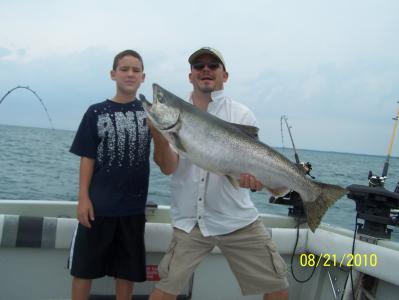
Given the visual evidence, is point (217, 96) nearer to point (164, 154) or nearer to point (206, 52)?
point (206, 52)

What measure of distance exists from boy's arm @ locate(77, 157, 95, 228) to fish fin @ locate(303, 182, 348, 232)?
1981 millimetres

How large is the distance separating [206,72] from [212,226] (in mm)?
1446

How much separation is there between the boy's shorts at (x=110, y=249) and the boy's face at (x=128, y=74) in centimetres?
122

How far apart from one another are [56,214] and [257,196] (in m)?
12.0

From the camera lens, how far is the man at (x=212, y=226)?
12.2 ft

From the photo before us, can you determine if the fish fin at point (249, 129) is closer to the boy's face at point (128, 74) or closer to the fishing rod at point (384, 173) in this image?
the boy's face at point (128, 74)

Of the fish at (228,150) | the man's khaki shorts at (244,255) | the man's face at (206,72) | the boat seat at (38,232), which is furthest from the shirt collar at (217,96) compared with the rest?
the boat seat at (38,232)

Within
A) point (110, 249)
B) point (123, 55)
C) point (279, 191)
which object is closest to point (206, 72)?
point (123, 55)

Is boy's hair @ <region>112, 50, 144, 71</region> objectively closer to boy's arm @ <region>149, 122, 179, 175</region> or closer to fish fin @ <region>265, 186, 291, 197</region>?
boy's arm @ <region>149, 122, 179, 175</region>

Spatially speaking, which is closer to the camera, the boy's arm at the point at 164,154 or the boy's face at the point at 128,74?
the boy's arm at the point at 164,154

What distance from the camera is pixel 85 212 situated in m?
3.64

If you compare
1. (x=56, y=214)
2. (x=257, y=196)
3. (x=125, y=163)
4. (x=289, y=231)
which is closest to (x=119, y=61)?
(x=125, y=163)

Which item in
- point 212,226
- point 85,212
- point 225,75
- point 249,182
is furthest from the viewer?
point 225,75

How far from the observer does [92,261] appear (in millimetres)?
3742
